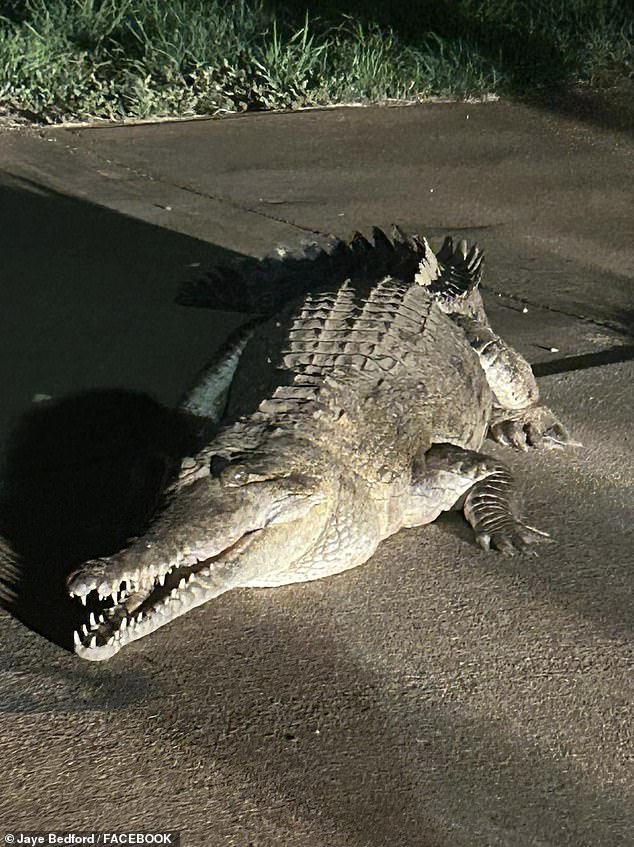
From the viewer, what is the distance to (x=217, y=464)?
3.16m

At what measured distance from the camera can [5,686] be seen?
9.66 ft

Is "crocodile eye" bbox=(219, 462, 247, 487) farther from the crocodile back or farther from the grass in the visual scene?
the grass

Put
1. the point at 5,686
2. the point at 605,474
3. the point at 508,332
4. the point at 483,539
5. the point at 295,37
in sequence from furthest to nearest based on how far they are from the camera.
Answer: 1. the point at 295,37
2. the point at 508,332
3. the point at 605,474
4. the point at 483,539
5. the point at 5,686

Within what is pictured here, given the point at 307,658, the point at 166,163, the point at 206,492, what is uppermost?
the point at 206,492

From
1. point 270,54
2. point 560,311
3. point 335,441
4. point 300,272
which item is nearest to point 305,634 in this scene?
point 335,441

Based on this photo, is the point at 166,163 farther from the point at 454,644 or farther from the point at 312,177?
the point at 454,644

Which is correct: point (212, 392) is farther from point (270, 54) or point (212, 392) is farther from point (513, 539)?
point (270, 54)

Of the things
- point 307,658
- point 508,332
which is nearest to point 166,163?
point 508,332

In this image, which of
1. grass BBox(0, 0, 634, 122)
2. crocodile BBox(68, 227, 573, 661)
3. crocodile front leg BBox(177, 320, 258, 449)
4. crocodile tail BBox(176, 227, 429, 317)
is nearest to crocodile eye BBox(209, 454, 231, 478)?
crocodile BBox(68, 227, 573, 661)

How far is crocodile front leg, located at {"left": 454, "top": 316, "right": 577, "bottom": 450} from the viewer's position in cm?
420

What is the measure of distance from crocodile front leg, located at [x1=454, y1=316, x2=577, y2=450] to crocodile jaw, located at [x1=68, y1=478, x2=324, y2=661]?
4.39ft

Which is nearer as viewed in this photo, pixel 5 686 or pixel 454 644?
pixel 5 686

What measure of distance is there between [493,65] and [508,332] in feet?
15.2

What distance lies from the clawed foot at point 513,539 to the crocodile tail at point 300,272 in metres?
1.30
